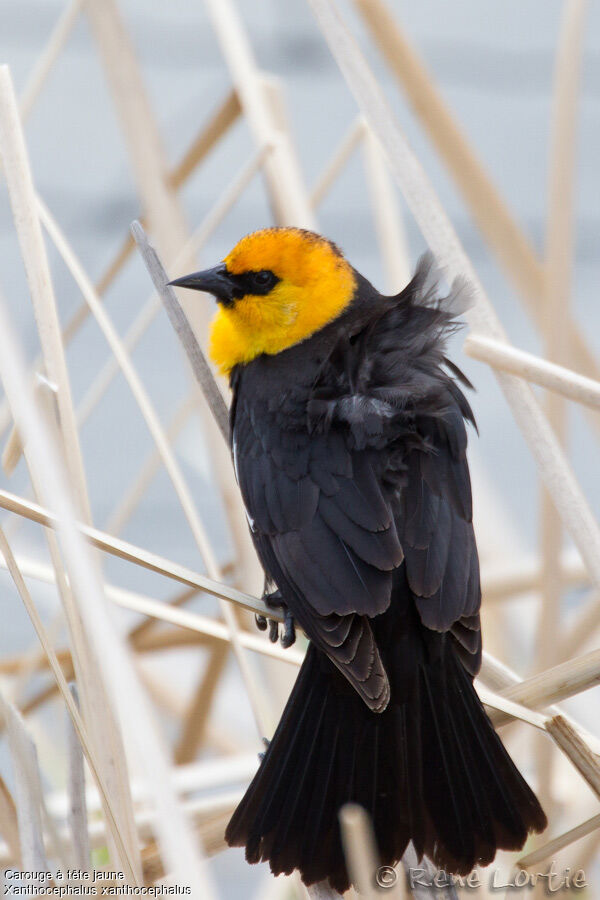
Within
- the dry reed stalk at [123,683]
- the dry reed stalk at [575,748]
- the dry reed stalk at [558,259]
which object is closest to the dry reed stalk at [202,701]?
the dry reed stalk at [558,259]

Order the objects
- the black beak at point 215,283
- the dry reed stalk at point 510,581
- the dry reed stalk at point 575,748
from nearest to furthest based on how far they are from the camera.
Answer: the dry reed stalk at point 575,748 < the black beak at point 215,283 < the dry reed stalk at point 510,581

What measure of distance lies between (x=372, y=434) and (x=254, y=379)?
33 cm

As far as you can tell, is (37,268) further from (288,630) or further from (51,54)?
(51,54)

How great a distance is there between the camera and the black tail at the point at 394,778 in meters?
1.50

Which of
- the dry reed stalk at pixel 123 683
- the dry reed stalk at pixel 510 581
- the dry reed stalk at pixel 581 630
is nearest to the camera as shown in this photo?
the dry reed stalk at pixel 123 683

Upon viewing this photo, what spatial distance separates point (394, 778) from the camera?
5.09 feet

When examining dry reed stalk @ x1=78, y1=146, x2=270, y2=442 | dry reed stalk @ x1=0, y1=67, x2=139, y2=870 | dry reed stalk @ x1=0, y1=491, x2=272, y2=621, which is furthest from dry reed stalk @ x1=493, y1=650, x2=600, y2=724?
dry reed stalk @ x1=78, y1=146, x2=270, y2=442

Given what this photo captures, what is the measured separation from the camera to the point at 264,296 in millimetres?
2154

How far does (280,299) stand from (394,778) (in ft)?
3.27

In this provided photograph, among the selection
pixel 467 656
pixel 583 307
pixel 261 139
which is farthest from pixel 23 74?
pixel 467 656

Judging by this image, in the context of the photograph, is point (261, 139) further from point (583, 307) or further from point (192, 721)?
point (583, 307)

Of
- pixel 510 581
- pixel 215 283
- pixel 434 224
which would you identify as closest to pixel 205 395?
pixel 215 283

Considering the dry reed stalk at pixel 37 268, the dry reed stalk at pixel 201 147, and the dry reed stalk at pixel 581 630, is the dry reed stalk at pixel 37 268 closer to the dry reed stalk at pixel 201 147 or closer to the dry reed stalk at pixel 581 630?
the dry reed stalk at pixel 201 147

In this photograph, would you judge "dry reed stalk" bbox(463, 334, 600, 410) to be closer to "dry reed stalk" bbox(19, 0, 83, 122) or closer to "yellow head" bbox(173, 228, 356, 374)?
"yellow head" bbox(173, 228, 356, 374)
